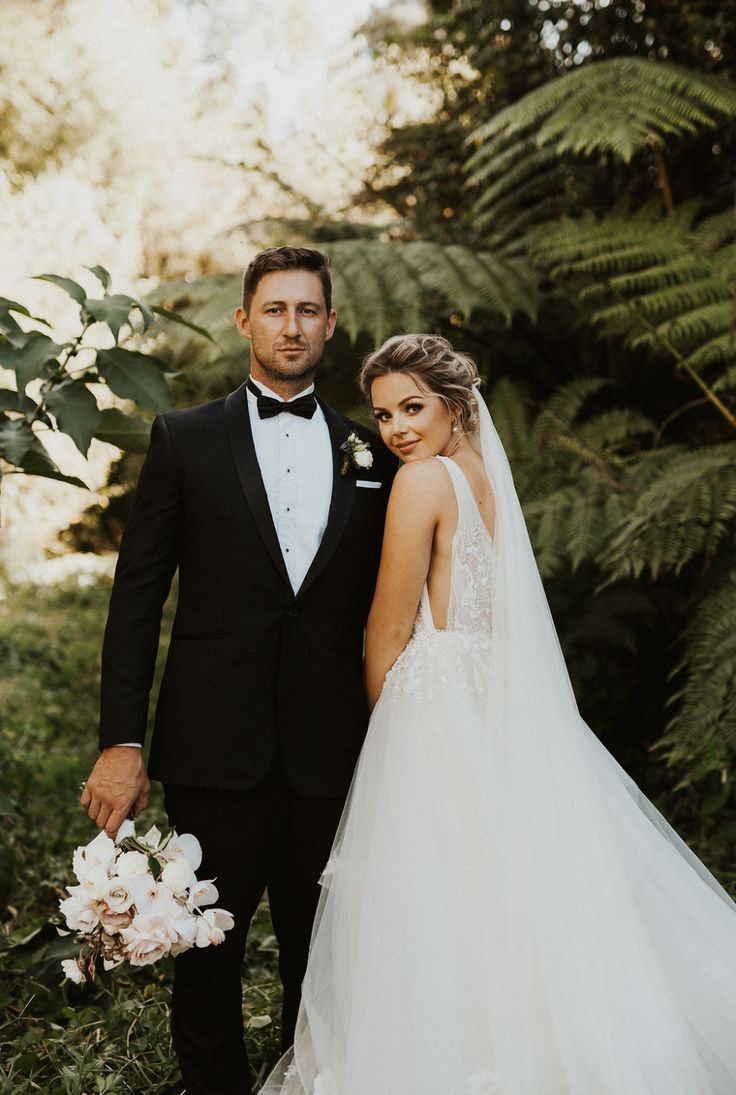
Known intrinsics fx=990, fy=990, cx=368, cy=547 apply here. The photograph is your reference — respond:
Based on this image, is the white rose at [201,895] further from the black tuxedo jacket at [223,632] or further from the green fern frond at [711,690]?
the green fern frond at [711,690]

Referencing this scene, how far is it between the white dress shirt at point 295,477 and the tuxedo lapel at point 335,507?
2 cm

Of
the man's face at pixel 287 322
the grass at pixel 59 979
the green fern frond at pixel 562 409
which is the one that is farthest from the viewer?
the green fern frond at pixel 562 409

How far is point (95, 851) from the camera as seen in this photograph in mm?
2061

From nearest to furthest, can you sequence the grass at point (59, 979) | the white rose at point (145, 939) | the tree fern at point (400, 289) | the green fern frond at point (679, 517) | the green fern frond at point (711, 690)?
the white rose at point (145, 939)
the grass at point (59, 979)
the green fern frond at point (711, 690)
the green fern frond at point (679, 517)
the tree fern at point (400, 289)

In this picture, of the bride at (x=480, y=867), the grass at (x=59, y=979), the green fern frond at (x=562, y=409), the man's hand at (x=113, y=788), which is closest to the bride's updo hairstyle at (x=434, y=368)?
the bride at (x=480, y=867)

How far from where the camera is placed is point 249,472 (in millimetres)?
2293

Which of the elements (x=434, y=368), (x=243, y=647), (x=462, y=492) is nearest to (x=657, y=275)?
(x=434, y=368)

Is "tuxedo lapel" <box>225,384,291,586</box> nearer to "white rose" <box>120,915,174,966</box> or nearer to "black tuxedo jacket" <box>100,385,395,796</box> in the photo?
"black tuxedo jacket" <box>100,385,395,796</box>

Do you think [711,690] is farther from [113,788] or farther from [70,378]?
[70,378]

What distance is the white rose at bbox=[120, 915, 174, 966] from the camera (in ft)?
6.50

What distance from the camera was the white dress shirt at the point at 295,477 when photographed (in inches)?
90.7

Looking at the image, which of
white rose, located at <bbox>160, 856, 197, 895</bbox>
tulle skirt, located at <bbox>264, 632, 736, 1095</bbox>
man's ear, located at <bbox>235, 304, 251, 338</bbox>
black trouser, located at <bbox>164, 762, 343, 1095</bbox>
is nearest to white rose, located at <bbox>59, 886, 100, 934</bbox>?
white rose, located at <bbox>160, 856, 197, 895</bbox>

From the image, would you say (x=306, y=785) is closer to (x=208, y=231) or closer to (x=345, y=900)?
(x=345, y=900)

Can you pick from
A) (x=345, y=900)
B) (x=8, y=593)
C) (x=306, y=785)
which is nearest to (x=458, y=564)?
(x=306, y=785)
